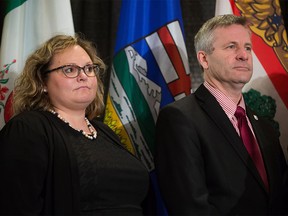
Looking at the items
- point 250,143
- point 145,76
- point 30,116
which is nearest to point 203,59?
point 145,76

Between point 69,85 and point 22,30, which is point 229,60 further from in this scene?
point 22,30

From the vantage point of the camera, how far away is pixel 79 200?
1.78 m

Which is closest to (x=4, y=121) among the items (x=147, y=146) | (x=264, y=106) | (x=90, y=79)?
(x=90, y=79)

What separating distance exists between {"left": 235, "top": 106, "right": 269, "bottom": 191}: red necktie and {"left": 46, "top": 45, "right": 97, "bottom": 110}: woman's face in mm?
701

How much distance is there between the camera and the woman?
5.75 feet

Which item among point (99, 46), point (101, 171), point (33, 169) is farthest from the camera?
point (99, 46)

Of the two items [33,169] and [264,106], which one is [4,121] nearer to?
[33,169]

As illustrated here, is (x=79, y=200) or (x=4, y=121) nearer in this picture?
(x=79, y=200)

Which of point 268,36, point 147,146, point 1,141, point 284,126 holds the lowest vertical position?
point 284,126

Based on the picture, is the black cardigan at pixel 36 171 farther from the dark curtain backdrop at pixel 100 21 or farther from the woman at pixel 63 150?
the dark curtain backdrop at pixel 100 21

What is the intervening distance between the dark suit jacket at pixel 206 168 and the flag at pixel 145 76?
1.36 feet

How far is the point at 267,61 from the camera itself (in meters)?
2.57

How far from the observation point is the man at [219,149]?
187cm

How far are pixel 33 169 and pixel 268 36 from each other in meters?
1.54
